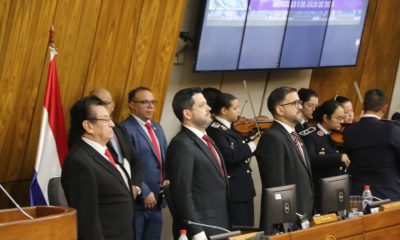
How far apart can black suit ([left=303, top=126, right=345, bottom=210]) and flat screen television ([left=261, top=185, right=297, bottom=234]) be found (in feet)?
6.27

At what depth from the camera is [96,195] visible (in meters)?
4.35

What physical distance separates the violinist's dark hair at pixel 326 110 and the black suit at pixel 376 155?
1029 millimetres

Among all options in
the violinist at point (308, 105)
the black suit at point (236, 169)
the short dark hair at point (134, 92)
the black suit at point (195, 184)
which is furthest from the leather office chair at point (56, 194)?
the violinist at point (308, 105)

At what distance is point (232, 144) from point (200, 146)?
157cm

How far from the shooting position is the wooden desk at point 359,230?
467cm

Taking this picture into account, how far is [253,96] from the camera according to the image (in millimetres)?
8344

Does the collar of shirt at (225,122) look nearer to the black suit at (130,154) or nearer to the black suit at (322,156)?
the black suit at (322,156)

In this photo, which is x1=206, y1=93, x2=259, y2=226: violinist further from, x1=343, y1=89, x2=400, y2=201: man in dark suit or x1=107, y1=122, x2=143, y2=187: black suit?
x1=107, y1=122, x2=143, y2=187: black suit

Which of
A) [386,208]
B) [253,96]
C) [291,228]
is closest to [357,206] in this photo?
[386,208]

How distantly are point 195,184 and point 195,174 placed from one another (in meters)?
0.06

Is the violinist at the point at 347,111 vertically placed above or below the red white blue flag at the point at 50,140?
above

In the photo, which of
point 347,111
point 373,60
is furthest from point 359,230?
point 373,60

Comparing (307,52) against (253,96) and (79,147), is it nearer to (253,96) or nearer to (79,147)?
(253,96)

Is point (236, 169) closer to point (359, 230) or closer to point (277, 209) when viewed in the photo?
point (359, 230)
